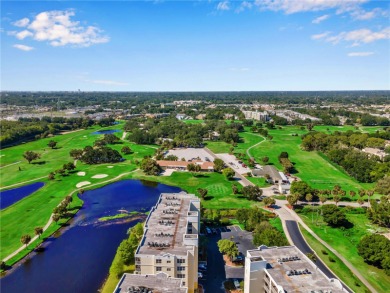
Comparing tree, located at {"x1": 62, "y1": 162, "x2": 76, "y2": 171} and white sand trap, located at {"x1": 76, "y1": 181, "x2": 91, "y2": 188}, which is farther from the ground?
tree, located at {"x1": 62, "y1": 162, "x2": 76, "y2": 171}

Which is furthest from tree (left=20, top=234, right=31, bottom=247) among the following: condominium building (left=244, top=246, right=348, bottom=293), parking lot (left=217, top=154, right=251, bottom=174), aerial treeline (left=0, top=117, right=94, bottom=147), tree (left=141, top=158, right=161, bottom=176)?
aerial treeline (left=0, top=117, right=94, bottom=147)

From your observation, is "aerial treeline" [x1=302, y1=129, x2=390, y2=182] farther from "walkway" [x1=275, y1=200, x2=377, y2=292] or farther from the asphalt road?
the asphalt road

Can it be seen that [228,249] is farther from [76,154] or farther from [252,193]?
[76,154]

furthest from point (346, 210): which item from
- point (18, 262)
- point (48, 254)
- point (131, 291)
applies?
point (18, 262)

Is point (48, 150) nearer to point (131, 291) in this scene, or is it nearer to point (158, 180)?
point (158, 180)

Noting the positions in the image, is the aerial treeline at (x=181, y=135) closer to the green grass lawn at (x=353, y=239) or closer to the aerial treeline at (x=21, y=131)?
→ the aerial treeline at (x=21, y=131)

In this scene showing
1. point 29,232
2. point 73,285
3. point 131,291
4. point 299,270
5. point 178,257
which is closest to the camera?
point 131,291

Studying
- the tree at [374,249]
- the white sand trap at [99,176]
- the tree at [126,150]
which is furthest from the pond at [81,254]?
the tree at [126,150]
